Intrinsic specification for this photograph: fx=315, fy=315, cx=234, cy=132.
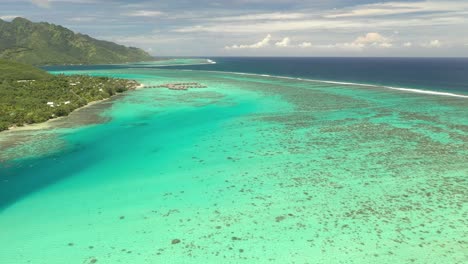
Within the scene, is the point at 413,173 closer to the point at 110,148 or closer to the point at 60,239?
the point at 60,239

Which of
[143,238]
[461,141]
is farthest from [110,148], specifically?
[461,141]

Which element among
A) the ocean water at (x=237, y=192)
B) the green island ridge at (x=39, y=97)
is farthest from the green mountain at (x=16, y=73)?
the ocean water at (x=237, y=192)

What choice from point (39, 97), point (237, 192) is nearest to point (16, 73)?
point (39, 97)

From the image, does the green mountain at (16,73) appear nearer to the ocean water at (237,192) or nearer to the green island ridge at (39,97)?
the green island ridge at (39,97)

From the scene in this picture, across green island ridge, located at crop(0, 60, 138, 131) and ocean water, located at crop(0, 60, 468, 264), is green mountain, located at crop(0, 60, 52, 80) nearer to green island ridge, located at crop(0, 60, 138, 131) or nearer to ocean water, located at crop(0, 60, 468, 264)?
green island ridge, located at crop(0, 60, 138, 131)

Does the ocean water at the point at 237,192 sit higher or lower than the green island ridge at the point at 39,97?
lower

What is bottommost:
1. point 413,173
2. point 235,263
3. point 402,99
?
point 235,263
